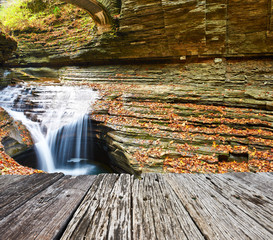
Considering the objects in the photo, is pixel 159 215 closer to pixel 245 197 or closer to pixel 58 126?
pixel 245 197

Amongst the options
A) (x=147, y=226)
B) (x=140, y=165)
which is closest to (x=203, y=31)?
(x=140, y=165)

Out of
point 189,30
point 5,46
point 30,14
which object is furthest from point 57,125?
point 30,14

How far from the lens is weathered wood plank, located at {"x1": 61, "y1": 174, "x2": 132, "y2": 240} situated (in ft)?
2.89

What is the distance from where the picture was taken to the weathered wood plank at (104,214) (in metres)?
0.88

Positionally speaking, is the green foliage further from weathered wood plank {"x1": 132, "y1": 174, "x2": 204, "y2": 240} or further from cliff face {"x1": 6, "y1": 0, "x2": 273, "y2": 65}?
weathered wood plank {"x1": 132, "y1": 174, "x2": 204, "y2": 240}

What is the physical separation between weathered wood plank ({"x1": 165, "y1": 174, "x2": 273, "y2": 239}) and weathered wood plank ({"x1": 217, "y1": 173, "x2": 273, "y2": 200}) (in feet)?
1.18

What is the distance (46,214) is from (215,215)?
47.5 inches

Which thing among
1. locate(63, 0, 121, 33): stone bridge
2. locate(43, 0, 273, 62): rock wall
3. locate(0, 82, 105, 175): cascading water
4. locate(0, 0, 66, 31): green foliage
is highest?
locate(0, 0, 66, 31): green foliage

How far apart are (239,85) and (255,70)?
1646 mm

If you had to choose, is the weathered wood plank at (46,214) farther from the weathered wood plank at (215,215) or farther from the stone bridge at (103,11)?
the stone bridge at (103,11)

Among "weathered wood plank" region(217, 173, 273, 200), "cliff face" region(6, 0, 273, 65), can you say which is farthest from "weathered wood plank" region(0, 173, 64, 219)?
"cliff face" region(6, 0, 273, 65)

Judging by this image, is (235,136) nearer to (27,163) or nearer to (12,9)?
(27,163)

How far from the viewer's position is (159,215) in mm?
1051

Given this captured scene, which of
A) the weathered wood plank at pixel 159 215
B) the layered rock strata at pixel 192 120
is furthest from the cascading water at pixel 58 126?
the weathered wood plank at pixel 159 215
